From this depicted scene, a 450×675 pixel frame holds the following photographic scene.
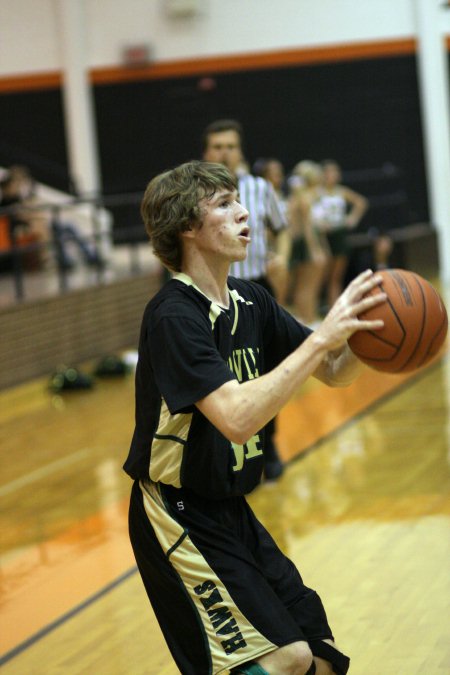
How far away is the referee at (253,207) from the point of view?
6098 millimetres

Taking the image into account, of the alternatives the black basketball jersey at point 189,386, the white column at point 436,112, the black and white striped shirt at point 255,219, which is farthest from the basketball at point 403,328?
the white column at point 436,112

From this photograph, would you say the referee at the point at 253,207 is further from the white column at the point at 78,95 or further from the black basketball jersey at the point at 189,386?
the white column at the point at 78,95

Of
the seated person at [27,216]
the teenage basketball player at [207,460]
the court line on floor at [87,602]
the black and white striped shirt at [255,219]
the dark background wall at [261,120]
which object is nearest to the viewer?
the teenage basketball player at [207,460]

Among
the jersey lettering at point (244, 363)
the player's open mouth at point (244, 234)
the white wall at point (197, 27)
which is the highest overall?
the white wall at point (197, 27)

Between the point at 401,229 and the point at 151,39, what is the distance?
4.83 meters

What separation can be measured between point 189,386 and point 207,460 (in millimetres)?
232

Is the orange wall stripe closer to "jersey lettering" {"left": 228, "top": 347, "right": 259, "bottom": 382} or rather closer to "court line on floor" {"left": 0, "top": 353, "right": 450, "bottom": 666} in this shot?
"court line on floor" {"left": 0, "top": 353, "right": 450, "bottom": 666}

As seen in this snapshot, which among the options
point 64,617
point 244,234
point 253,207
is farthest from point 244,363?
point 253,207

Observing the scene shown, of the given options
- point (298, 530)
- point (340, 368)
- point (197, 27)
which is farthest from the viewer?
point (197, 27)

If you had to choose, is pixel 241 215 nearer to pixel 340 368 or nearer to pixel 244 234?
pixel 244 234

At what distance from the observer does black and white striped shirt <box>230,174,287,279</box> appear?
6.37 m

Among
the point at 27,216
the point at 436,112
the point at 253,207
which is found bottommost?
the point at 253,207

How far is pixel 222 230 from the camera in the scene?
9.28 ft

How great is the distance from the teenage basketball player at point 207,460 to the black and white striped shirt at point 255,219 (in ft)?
11.1
